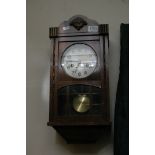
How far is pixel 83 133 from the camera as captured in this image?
4.71 ft

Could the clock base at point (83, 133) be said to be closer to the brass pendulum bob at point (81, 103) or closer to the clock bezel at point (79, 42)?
the brass pendulum bob at point (81, 103)

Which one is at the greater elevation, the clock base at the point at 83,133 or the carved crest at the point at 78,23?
the carved crest at the point at 78,23

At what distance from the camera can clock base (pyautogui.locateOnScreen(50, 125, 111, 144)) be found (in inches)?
55.2

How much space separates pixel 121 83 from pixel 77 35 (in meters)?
0.34

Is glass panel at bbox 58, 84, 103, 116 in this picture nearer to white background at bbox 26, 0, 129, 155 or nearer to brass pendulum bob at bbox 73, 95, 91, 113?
brass pendulum bob at bbox 73, 95, 91, 113

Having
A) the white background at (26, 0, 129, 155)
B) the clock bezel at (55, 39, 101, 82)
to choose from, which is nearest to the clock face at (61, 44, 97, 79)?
the clock bezel at (55, 39, 101, 82)

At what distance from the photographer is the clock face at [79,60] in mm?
1457

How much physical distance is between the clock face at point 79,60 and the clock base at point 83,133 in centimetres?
27

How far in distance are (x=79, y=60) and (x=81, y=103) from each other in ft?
0.74

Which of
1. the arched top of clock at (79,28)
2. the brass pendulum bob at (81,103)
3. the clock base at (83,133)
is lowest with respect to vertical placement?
the clock base at (83,133)
